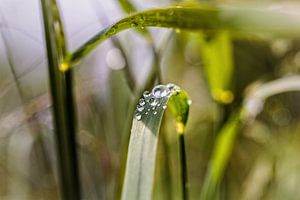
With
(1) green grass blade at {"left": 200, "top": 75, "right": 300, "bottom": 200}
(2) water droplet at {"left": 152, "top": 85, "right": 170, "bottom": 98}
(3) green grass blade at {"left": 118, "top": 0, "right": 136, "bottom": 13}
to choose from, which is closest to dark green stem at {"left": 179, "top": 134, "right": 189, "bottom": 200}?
(2) water droplet at {"left": 152, "top": 85, "right": 170, "bottom": 98}

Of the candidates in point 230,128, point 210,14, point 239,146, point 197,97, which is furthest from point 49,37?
point 197,97

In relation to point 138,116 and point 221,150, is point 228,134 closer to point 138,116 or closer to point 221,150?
point 221,150

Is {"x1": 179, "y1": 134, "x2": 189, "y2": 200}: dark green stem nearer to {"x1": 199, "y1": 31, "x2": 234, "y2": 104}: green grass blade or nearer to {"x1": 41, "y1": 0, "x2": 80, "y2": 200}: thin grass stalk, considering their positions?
{"x1": 41, "y1": 0, "x2": 80, "y2": 200}: thin grass stalk

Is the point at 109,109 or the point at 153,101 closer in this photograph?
the point at 153,101

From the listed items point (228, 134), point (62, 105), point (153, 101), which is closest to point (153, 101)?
point (153, 101)

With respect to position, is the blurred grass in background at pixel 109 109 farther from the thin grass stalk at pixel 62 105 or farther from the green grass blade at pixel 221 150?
the thin grass stalk at pixel 62 105

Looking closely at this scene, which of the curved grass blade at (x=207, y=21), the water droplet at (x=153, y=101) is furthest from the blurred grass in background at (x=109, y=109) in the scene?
the water droplet at (x=153, y=101)
